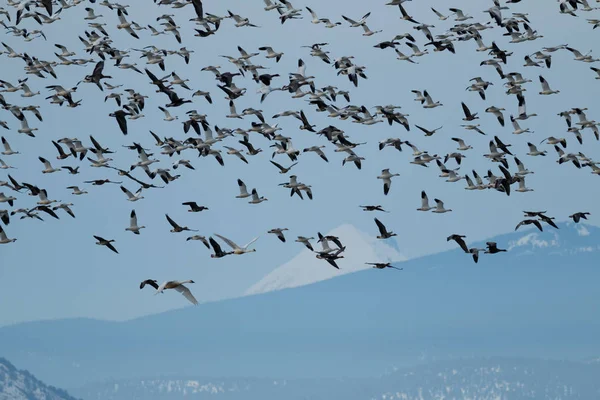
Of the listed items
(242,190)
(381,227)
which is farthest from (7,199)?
(381,227)

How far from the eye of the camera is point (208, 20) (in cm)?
6081

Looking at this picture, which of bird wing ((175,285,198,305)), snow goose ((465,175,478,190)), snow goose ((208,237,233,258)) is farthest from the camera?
snow goose ((465,175,478,190))

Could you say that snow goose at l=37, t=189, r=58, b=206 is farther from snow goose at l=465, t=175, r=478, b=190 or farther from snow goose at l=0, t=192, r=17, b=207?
snow goose at l=465, t=175, r=478, b=190

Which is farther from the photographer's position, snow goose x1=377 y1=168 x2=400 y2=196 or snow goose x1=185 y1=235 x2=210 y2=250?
snow goose x1=377 y1=168 x2=400 y2=196

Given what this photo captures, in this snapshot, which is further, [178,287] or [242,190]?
[242,190]

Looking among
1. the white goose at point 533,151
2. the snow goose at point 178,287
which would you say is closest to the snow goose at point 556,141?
the white goose at point 533,151

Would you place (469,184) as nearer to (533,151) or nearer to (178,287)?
(533,151)

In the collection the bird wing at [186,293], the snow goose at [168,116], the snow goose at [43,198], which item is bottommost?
the bird wing at [186,293]

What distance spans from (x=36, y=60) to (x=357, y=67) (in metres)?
15.3

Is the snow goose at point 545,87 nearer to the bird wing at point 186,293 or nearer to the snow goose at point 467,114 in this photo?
the snow goose at point 467,114

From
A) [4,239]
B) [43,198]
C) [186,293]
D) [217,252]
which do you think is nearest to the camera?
[186,293]

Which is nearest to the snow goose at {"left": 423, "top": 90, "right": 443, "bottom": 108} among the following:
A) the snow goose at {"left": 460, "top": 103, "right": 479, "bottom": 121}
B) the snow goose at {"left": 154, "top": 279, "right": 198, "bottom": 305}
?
the snow goose at {"left": 460, "top": 103, "right": 479, "bottom": 121}

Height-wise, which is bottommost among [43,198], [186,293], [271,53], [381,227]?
[186,293]

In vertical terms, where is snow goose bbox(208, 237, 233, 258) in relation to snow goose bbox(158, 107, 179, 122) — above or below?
below
